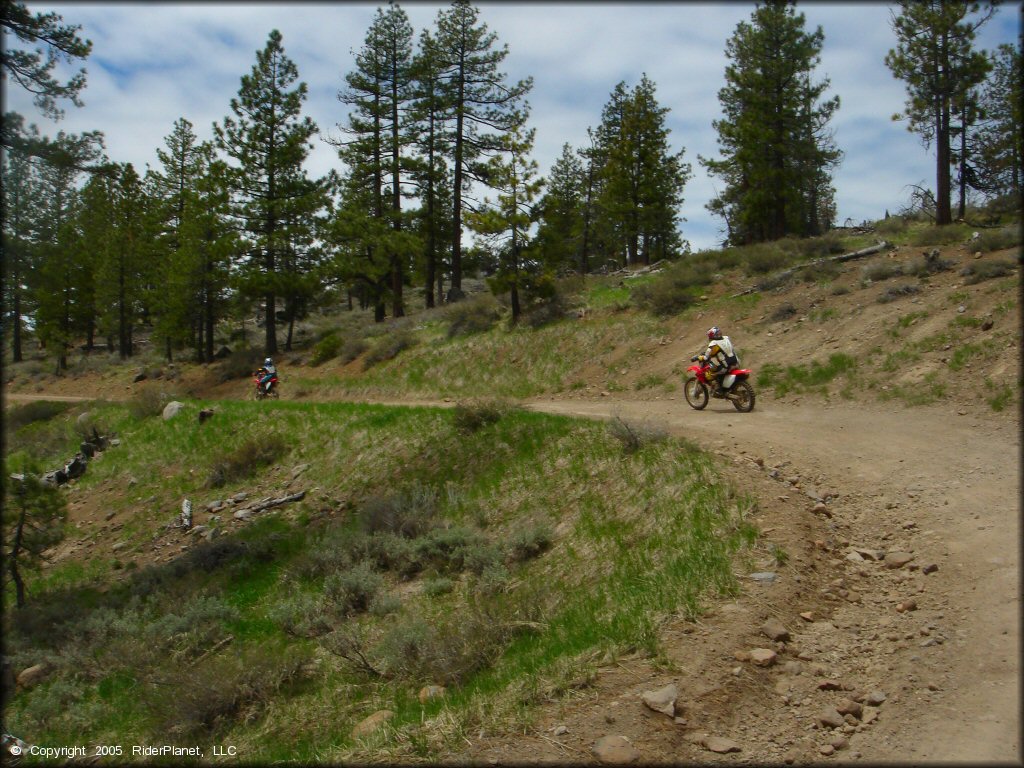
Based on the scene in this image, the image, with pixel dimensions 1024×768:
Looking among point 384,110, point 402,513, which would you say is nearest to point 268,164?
point 384,110

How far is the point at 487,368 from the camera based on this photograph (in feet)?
79.9

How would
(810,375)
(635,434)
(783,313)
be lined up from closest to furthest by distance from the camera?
1. (635,434)
2. (810,375)
3. (783,313)

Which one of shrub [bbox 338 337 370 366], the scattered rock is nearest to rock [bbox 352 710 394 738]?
the scattered rock

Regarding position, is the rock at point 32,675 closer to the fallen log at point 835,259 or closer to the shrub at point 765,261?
Result: the fallen log at point 835,259

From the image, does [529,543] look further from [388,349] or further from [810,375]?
[388,349]

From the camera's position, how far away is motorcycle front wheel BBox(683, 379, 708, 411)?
14.7m

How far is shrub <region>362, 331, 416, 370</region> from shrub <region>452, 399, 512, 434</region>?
47.6ft

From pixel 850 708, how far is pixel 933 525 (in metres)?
3.47

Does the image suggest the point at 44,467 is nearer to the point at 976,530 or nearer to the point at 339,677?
the point at 339,677

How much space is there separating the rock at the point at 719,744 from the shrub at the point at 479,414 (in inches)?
401

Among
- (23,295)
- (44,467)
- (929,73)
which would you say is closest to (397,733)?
(23,295)

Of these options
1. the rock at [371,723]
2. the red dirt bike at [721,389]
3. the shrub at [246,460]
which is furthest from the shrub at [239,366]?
the rock at [371,723]

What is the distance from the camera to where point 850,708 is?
454 centimetres

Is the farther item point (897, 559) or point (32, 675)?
point (32, 675)
